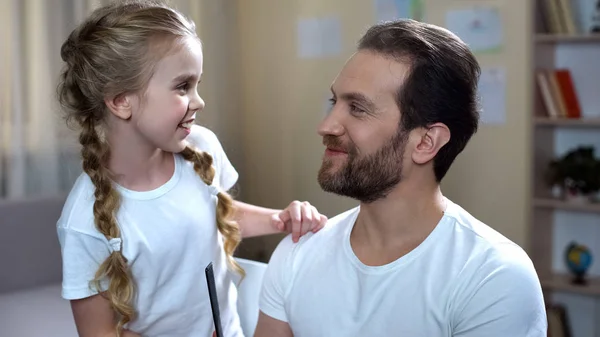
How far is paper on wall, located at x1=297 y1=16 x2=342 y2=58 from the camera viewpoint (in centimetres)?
407

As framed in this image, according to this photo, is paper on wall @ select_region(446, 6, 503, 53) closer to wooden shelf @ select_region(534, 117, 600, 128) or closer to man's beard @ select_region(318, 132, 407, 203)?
wooden shelf @ select_region(534, 117, 600, 128)

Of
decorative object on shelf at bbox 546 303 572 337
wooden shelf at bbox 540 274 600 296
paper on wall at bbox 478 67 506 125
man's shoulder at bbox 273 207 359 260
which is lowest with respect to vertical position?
decorative object on shelf at bbox 546 303 572 337

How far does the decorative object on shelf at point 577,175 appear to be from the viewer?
3.22m

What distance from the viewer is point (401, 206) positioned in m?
1.41

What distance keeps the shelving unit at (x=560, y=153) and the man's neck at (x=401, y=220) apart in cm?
202

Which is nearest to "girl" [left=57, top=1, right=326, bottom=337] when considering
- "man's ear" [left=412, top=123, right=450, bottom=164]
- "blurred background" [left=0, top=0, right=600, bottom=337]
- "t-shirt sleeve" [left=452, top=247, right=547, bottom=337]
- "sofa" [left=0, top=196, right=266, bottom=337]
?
"man's ear" [left=412, top=123, right=450, bottom=164]

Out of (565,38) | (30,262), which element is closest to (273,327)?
(30,262)

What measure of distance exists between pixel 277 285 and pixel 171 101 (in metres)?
0.41

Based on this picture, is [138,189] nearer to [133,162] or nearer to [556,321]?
[133,162]

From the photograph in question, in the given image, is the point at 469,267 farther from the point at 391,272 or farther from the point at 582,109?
the point at 582,109

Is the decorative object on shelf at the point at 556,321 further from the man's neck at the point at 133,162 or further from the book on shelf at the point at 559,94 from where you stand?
the man's neck at the point at 133,162

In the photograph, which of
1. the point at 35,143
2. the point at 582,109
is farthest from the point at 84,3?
the point at 582,109

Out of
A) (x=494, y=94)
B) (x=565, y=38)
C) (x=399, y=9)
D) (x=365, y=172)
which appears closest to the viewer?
(x=365, y=172)

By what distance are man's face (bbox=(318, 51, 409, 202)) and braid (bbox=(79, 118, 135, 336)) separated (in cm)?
41
